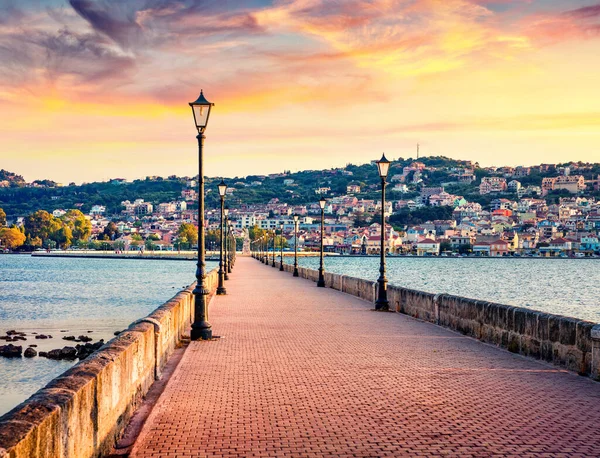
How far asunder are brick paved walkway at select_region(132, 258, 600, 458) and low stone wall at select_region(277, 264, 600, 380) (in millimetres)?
254

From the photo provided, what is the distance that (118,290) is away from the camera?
6638 cm

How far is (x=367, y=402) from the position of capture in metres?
8.11

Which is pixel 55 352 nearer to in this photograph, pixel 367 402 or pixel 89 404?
pixel 367 402

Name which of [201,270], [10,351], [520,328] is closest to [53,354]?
[10,351]

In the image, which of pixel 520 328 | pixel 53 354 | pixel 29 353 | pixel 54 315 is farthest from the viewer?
pixel 54 315

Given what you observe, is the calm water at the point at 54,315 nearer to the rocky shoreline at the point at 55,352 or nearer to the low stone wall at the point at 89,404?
the rocky shoreline at the point at 55,352

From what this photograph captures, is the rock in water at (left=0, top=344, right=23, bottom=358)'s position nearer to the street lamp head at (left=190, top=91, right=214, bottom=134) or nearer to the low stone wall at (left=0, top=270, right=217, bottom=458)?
the street lamp head at (left=190, top=91, right=214, bottom=134)

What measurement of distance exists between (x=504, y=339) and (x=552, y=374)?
2495 mm

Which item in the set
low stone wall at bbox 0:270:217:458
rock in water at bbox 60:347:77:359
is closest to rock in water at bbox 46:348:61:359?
rock in water at bbox 60:347:77:359

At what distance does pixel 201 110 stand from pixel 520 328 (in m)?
7.23

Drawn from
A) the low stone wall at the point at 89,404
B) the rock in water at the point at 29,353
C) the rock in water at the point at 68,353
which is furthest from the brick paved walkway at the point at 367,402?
the rock in water at the point at 29,353

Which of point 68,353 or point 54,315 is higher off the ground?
point 68,353

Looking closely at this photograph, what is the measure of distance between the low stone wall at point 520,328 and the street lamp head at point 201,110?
6.31 metres

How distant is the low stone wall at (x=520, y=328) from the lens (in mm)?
9672
